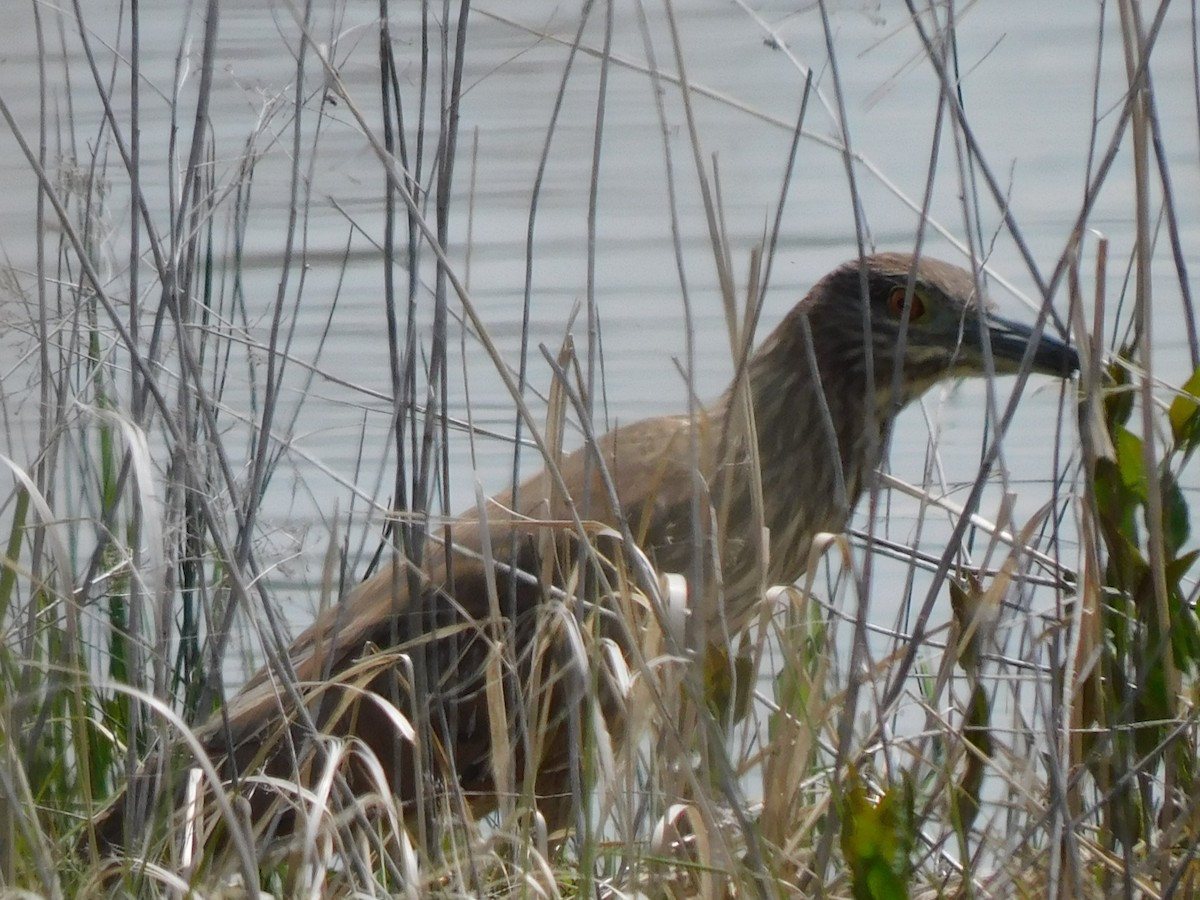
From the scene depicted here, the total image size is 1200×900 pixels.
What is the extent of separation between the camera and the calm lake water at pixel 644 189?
4105 millimetres

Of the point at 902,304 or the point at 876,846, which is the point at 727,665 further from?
the point at 902,304

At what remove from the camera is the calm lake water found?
411cm

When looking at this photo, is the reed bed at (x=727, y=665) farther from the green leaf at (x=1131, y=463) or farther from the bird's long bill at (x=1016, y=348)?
the bird's long bill at (x=1016, y=348)

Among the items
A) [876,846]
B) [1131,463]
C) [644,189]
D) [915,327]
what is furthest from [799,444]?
[644,189]

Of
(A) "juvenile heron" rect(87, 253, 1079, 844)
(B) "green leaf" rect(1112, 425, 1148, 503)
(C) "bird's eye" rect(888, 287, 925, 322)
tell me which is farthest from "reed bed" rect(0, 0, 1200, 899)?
(C) "bird's eye" rect(888, 287, 925, 322)

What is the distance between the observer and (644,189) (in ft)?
18.6

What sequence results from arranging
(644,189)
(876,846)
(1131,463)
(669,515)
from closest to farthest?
(876,846)
(1131,463)
(669,515)
(644,189)

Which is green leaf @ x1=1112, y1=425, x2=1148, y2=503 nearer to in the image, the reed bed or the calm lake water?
the reed bed

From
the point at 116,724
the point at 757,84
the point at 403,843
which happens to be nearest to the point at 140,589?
the point at 403,843

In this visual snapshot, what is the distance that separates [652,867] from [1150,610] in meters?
0.49

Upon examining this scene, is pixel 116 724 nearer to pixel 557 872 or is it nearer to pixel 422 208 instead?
pixel 557 872

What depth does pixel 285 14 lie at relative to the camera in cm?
468

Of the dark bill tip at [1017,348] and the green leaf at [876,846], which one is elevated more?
the dark bill tip at [1017,348]

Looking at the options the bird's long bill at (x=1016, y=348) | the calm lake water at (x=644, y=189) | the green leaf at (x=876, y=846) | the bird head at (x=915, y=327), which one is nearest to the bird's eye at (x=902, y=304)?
the bird head at (x=915, y=327)
